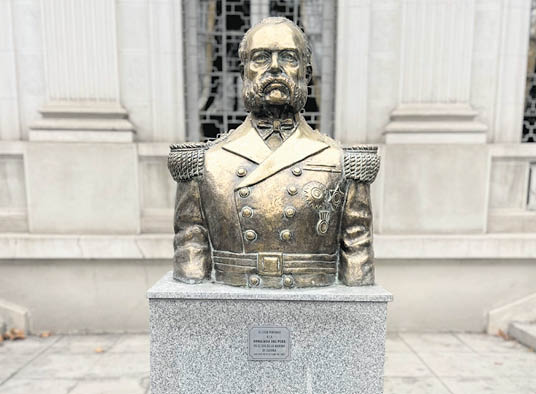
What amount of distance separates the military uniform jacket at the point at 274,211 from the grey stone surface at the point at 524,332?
3481mm

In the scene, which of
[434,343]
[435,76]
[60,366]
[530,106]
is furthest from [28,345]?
[530,106]

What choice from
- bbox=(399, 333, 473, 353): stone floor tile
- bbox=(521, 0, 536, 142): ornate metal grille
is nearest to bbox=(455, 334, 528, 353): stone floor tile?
bbox=(399, 333, 473, 353): stone floor tile

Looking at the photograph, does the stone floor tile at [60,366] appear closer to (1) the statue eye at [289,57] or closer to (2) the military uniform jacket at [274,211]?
(2) the military uniform jacket at [274,211]

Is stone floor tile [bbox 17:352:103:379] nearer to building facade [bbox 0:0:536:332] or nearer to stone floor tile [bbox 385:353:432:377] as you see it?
building facade [bbox 0:0:536:332]

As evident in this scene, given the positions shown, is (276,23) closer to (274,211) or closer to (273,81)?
(273,81)

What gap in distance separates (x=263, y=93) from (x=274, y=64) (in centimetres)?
17

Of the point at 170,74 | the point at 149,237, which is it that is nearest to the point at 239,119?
the point at 170,74

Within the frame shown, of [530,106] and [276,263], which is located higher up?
[530,106]

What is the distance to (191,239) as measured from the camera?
267 centimetres

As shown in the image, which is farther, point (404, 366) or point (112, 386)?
point (404, 366)

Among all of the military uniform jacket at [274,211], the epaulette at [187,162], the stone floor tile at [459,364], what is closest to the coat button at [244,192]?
the military uniform jacket at [274,211]

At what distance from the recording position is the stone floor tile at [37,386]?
391cm

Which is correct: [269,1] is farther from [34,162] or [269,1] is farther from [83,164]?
[34,162]

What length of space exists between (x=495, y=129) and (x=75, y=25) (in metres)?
5.27
